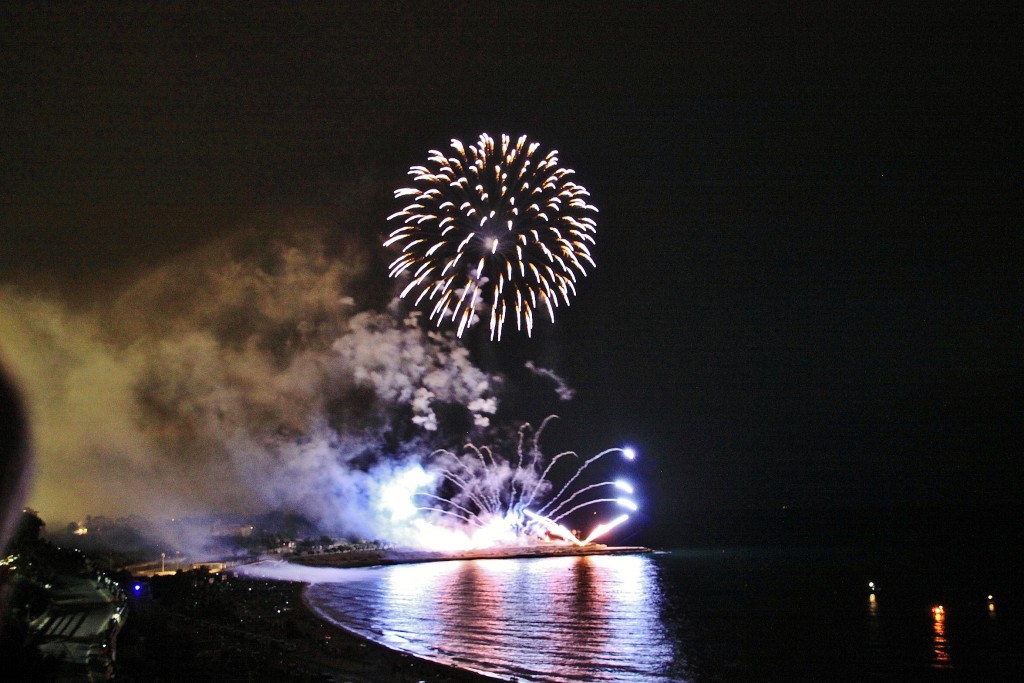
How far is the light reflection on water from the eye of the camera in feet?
98.1

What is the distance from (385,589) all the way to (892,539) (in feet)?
526

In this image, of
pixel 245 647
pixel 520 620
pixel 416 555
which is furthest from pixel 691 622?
pixel 416 555

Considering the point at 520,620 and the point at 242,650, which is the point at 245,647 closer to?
the point at 242,650

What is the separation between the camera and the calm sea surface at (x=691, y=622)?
3070 cm

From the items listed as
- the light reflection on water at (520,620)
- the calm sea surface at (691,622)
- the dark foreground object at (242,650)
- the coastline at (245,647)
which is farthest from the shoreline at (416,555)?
the dark foreground object at (242,650)

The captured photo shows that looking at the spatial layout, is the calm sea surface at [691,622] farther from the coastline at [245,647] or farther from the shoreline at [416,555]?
the shoreline at [416,555]

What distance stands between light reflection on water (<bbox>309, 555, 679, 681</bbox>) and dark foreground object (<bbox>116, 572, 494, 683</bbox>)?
10.1 feet

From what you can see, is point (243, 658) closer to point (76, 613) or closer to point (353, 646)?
point (353, 646)

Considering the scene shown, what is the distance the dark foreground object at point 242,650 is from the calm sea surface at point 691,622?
293 cm

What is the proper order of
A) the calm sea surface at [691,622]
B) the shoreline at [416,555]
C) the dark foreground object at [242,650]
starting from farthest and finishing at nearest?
1. the shoreline at [416,555]
2. the calm sea surface at [691,622]
3. the dark foreground object at [242,650]

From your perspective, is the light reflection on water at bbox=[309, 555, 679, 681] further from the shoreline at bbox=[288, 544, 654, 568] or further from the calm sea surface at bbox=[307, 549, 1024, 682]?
the shoreline at bbox=[288, 544, 654, 568]

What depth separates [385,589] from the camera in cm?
6462

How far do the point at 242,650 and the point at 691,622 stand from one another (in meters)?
30.5

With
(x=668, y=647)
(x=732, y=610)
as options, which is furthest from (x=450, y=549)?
(x=668, y=647)
